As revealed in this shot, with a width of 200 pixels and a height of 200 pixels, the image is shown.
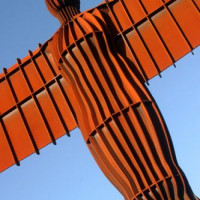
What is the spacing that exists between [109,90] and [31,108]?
507 centimetres

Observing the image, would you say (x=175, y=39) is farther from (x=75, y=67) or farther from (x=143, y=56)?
(x=75, y=67)

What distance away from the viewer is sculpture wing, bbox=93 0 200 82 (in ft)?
62.5

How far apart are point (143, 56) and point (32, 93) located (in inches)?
218

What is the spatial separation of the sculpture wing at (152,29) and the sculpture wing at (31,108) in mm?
3453

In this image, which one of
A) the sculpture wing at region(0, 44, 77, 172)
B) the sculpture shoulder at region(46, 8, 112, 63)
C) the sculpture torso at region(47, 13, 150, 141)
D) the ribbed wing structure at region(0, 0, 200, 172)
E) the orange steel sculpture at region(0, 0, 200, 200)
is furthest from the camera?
the sculpture wing at region(0, 44, 77, 172)

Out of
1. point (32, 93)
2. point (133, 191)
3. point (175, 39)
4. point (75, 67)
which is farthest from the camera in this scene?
point (32, 93)

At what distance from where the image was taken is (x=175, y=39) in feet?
63.0

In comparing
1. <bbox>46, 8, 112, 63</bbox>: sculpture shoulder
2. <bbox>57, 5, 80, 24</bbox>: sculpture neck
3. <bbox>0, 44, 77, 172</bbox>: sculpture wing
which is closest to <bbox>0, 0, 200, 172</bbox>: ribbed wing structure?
<bbox>0, 44, 77, 172</bbox>: sculpture wing

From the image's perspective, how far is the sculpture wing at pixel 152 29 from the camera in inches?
750

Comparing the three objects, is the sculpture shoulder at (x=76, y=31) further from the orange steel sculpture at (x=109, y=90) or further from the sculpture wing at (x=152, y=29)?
the sculpture wing at (x=152, y=29)

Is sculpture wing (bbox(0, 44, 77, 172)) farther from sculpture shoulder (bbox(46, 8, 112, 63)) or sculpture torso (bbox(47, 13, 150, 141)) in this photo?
sculpture torso (bbox(47, 13, 150, 141))

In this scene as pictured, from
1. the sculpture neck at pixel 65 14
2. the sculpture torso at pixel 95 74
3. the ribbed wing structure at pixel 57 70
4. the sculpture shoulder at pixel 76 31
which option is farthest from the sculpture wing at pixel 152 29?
the sculpture torso at pixel 95 74

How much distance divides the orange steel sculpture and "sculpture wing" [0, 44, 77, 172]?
48mm

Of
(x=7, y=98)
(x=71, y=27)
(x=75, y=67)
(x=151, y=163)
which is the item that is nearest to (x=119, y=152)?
(x=151, y=163)
